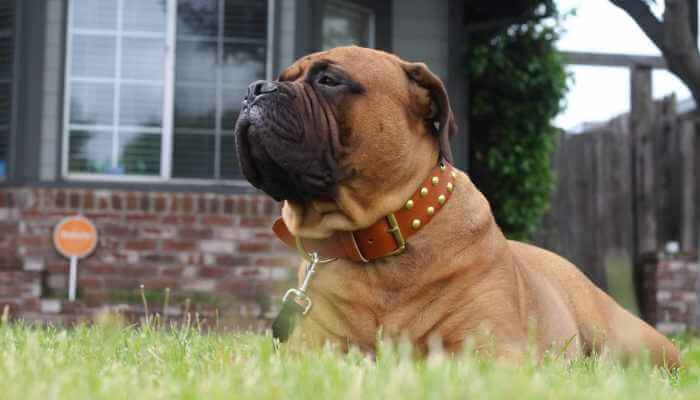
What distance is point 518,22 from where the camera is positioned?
9.12 m

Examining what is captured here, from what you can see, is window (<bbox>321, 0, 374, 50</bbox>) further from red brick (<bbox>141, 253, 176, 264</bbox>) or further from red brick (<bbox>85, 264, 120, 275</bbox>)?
red brick (<bbox>85, 264, 120, 275</bbox>)

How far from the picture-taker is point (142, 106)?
25.4 ft

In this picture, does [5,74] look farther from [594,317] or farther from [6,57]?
[594,317]

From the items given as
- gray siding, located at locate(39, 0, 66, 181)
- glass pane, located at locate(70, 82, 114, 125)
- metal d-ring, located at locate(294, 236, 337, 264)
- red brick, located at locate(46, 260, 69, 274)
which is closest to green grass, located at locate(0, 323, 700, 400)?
metal d-ring, located at locate(294, 236, 337, 264)

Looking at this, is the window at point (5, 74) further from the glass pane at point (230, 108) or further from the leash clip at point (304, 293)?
the leash clip at point (304, 293)

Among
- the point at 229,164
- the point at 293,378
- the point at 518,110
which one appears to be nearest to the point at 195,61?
the point at 229,164

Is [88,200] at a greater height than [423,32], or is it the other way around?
[423,32]

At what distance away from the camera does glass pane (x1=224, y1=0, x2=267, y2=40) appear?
25.8ft

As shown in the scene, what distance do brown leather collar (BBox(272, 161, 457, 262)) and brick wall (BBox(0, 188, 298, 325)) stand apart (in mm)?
4100

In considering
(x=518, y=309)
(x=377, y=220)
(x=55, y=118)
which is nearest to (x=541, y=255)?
(x=518, y=309)

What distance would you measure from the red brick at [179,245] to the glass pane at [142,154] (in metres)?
0.59

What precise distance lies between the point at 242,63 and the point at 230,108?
39 cm

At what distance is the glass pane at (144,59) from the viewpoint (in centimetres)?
777

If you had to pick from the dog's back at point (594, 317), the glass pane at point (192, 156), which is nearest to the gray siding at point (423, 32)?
the glass pane at point (192, 156)
